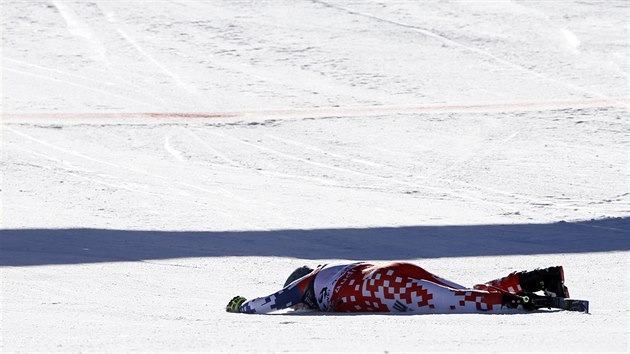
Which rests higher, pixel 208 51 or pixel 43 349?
Result: pixel 43 349

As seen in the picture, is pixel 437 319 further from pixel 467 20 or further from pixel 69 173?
pixel 467 20

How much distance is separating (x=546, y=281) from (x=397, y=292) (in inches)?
31.1

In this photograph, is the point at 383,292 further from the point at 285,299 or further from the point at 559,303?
the point at 559,303

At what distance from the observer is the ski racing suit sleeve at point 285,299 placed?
21.0 feet

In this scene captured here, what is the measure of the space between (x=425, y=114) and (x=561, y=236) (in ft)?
16.9

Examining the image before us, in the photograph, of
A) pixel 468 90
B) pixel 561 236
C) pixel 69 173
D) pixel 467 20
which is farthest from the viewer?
pixel 467 20

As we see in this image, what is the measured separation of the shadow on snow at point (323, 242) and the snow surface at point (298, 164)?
0.03 m

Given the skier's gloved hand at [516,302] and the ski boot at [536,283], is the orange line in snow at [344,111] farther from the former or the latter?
the skier's gloved hand at [516,302]

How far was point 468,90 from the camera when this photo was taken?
15961mm

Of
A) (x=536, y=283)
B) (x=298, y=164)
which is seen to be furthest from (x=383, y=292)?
(x=298, y=164)

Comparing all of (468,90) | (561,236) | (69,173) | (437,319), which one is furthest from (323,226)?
(468,90)

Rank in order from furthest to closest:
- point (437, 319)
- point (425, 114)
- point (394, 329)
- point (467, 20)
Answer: point (467, 20), point (425, 114), point (437, 319), point (394, 329)

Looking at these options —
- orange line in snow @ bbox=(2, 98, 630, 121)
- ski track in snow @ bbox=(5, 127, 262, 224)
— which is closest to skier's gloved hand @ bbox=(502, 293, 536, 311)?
ski track in snow @ bbox=(5, 127, 262, 224)

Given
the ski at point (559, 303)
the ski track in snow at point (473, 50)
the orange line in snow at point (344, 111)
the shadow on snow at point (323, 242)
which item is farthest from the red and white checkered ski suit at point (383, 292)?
the ski track in snow at point (473, 50)
